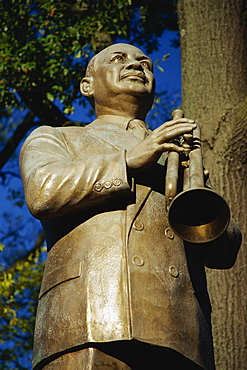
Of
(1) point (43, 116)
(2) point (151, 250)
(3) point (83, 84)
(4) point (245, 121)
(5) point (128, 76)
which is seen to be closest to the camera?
(2) point (151, 250)

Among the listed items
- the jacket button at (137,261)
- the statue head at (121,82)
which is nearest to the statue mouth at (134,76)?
the statue head at (121,82)

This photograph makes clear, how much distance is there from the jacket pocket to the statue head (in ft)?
3.86

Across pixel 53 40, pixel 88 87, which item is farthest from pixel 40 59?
pixel 88 87

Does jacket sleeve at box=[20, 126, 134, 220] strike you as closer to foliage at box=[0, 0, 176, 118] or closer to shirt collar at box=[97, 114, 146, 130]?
shirt collar at box=[97, 114, 146, 130]

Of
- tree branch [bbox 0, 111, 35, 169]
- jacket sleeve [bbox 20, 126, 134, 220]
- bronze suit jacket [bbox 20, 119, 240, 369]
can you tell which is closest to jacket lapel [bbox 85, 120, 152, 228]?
bronze suit jacket [bbox 20, 119, 240, 369]

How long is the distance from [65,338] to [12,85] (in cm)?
687

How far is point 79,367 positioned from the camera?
11.6 feet

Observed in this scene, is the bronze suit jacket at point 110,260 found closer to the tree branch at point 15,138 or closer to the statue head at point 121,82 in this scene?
the statue head at point 121,82

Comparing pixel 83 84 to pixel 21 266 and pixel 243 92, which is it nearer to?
pixel 243 92

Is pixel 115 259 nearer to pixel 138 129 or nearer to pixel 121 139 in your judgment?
pixel 121 139

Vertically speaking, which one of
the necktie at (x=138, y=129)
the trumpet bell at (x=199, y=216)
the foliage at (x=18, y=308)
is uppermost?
the foliage at (x=18, y=308)

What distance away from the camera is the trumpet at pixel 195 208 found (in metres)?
3.61

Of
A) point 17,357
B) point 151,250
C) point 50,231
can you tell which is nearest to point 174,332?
point 151,250

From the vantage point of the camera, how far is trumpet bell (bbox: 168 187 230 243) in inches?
143
